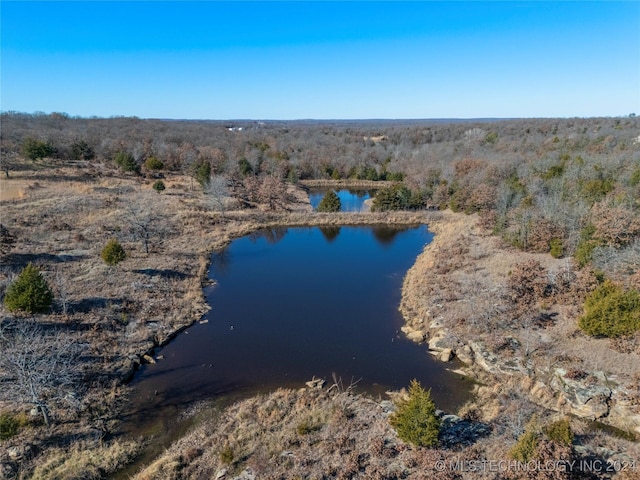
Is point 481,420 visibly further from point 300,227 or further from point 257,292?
point 300,227

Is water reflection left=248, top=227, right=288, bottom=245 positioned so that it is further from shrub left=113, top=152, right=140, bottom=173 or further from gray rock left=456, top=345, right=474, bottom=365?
shrub left=113, top=152, right=140, bottom=173

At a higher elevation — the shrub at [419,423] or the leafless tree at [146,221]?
the leafless tree at [146,221]

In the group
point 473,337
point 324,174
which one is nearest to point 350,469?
point 473,337

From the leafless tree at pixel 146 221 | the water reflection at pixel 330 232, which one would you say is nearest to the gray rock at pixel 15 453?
the leafless tree at pixel 146 221

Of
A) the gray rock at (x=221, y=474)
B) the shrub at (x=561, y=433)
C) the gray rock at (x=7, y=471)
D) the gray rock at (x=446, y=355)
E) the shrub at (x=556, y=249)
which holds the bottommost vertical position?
the gray rock at (x=446, y=355)

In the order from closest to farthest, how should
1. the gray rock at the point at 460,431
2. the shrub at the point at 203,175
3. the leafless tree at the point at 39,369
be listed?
the gray rock at the point at 460,431 → the leafless tree at the point at 39,369 → the shrub at the point at 203,175

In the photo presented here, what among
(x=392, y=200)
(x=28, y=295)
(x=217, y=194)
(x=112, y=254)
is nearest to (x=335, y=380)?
(x=28, y=295)

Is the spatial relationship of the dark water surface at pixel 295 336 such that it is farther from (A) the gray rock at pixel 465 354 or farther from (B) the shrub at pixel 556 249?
(B) the shrub at pixel 556 249

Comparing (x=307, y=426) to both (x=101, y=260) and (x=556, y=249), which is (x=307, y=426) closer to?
(x=101, y=260)
